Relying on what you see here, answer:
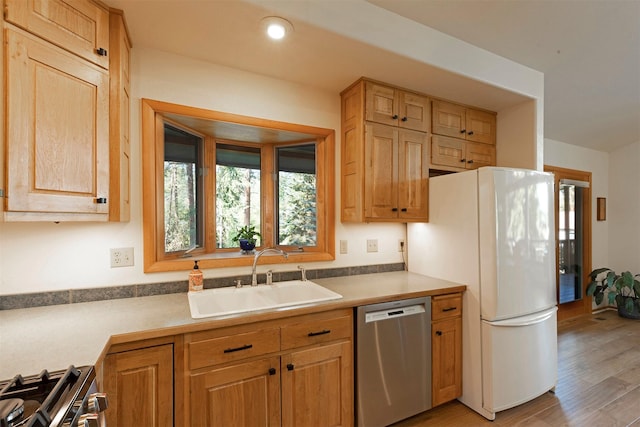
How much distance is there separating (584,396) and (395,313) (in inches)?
71.2

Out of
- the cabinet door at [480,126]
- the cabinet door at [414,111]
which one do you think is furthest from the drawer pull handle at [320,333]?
the cabinet door at [480,126]

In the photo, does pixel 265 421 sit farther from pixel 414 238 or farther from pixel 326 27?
pixel 326 27

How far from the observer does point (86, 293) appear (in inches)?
62.6

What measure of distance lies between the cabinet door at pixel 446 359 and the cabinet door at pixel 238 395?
1107 mm

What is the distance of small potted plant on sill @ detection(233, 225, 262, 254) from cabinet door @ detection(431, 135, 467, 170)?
63.5 inches

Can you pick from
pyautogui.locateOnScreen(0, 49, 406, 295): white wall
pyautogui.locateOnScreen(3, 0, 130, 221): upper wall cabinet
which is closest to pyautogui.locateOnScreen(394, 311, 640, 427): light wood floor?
pyautogui.locateOnScreen(0, 49, 406, 295): white wall

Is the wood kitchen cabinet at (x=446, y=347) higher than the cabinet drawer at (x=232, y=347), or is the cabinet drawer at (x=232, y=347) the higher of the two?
the cabinet drawer at (x=232, y=347)

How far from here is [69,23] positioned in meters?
1.25

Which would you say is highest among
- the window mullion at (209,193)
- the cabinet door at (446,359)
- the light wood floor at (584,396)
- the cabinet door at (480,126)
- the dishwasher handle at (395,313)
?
the cabinet door at (480,126)

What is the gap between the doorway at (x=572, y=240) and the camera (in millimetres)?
3818

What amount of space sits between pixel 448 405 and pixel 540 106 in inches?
101

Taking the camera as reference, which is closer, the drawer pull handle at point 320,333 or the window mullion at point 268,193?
the drawer pull handle at point 320,333

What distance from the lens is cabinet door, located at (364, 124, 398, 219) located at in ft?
6.86

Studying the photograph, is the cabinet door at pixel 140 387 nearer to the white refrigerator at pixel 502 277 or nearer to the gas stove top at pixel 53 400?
the gas stove top at pixel 53 400
